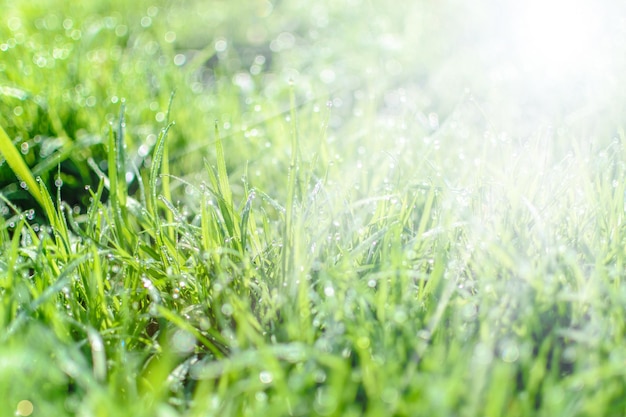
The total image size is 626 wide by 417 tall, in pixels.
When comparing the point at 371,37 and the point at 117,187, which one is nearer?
the point at 117,187

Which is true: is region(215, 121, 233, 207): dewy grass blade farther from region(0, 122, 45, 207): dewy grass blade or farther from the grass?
region(0, 122, 45, 207): dewy grass blade

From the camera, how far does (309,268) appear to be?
1.08m

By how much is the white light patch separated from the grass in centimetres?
25

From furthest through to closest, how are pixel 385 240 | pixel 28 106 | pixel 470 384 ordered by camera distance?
pixel 28 106 → pixel 385 240 → pixel 470 384

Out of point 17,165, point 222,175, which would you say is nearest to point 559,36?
point 222,175

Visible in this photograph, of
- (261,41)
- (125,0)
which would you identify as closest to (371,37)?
(261,41)

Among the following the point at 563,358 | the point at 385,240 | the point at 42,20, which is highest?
the point at 42,20

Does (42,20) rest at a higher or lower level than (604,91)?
higher

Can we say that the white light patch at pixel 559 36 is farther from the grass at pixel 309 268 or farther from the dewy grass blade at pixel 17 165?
the dewy grass blade at pixel 17 165

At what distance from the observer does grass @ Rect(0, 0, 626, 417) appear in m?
0.88

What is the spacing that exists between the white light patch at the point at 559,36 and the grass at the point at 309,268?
25cm

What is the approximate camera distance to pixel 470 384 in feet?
2.83

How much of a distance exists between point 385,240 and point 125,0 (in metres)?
2.59

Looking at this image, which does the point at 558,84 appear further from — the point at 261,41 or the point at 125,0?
the point at 125,0
